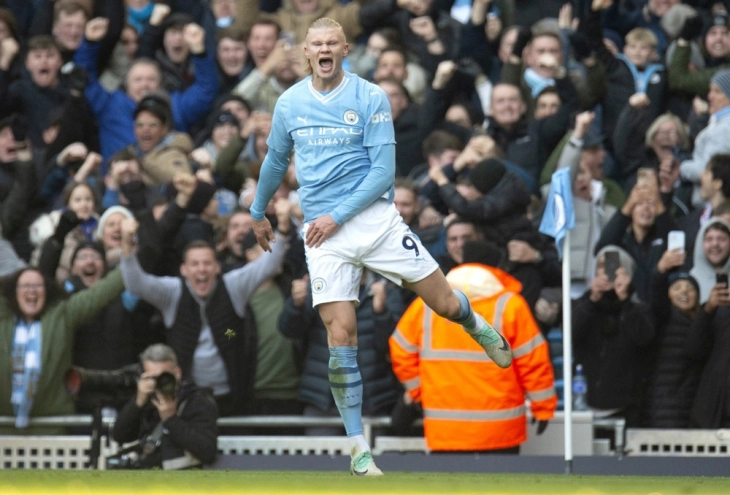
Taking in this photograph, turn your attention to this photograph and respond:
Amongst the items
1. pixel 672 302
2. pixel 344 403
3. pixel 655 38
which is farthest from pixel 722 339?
pixel 655 38

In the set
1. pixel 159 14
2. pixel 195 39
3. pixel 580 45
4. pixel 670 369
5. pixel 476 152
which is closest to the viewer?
pixel 670 369

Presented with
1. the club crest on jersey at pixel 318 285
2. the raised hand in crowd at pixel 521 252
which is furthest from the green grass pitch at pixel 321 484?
the raised hand in crowd at pixel 521 252

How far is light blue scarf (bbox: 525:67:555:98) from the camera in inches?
549

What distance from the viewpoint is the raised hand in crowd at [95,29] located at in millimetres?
15344

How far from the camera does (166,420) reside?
10602mm

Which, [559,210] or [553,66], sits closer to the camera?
[559,210]

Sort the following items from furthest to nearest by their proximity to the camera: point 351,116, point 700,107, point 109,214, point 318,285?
point 700,107 < point 109,214 < point 318,285 < point 351,116

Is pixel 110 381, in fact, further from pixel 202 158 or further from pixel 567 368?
pixel 567 368

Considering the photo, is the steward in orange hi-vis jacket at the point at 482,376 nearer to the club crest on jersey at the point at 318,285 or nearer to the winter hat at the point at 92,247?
the club crest on jersey at the point at 318,285

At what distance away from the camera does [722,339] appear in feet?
36.3

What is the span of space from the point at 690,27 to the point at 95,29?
599cm

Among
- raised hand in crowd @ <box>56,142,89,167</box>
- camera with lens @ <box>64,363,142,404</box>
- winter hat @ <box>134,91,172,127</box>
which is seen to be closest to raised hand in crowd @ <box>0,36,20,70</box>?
raised hand in crowd @ <box>56,142,89,167</box>

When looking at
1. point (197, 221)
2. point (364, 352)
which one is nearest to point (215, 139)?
Answer: point (197, 221)

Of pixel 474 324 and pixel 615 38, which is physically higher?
pixel 615 38
